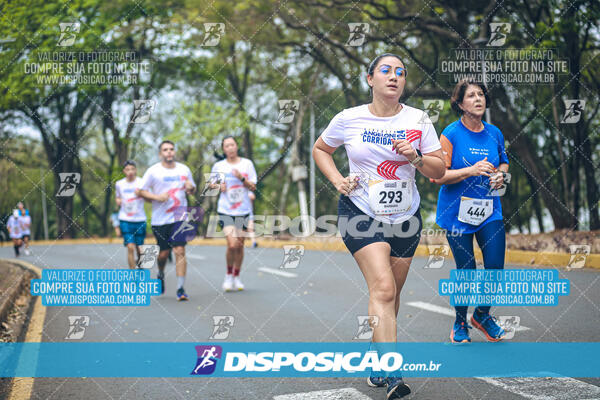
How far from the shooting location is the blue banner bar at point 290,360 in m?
4.59

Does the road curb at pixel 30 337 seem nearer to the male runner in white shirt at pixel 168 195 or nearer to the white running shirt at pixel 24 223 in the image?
the male runner in white shirt at pixel 168 195

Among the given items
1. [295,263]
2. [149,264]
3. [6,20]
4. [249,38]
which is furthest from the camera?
[249,38]

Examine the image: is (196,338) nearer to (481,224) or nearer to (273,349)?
(273,349)

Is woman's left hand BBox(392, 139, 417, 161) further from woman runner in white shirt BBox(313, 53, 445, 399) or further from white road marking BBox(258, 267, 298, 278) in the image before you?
white road marking BBox(258, 267, 298, 278)

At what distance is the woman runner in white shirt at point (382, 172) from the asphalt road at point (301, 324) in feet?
2.22

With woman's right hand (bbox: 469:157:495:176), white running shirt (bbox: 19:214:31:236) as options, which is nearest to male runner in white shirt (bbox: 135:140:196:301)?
woman's right hand (bbox: 469:157:495:176)

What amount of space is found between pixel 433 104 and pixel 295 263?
4.65m

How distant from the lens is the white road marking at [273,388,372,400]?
4035mm

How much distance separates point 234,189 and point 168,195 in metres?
0.91

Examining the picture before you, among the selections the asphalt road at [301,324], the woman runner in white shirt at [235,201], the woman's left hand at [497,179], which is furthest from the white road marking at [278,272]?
the woman's left hand at [497,179]

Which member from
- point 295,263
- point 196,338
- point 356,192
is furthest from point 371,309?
point 295,263

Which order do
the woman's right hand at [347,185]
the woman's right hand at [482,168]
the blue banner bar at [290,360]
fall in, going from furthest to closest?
the woman's right hand at [482,168] < the blue banner bar at [290,360] < the woman's right hand at [347,185]

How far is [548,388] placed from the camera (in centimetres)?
400

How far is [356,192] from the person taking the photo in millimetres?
4145
